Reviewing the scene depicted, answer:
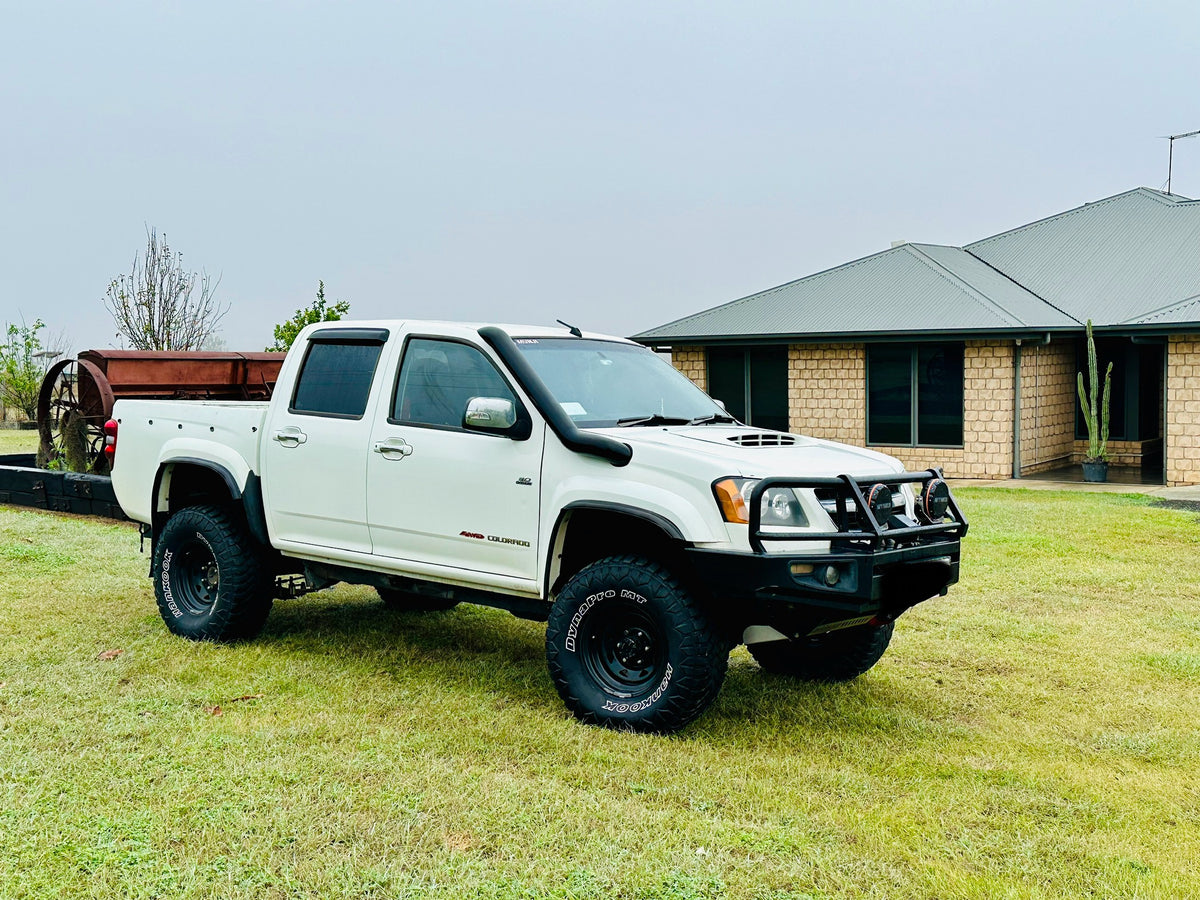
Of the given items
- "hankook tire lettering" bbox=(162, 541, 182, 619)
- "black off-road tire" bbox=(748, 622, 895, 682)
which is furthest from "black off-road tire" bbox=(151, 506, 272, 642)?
"black off-road tire" bbox=(748, 622, 895, 682)

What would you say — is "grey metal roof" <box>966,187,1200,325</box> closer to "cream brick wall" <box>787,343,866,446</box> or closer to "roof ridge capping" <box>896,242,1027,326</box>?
"roof ridge capping" <box>896,242,1027,326</box>

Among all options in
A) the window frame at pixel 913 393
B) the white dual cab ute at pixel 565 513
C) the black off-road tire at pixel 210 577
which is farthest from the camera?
the window frame at pixel 913 393

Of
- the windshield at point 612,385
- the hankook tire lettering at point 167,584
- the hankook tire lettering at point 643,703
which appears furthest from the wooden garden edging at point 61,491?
the hankook tire lettering at point 643,703

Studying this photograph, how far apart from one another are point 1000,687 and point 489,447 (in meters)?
3.32

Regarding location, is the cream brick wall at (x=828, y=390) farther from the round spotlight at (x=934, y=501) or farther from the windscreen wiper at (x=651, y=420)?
the round spotlight at (x=934, y=501)

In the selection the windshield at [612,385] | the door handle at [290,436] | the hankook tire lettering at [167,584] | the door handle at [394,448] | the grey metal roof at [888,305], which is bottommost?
the hankook tire lettering at [167,584]

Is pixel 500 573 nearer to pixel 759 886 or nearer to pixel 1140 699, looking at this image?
pixel 759 886

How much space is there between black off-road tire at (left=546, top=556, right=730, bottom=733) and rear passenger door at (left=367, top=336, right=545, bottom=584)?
417mm

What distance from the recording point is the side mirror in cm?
605

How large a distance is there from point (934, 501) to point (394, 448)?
2.91 m

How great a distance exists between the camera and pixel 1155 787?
17.3 feet

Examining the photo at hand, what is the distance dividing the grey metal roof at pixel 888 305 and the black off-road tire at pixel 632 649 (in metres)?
14.9

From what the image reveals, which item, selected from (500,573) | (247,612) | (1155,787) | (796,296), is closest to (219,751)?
(500,573)

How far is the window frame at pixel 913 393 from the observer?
20234mm
